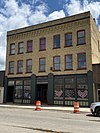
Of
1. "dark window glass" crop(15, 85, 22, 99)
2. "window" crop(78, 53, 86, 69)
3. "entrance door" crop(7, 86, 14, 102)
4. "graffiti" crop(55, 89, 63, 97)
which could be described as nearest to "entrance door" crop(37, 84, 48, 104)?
"dark window glass" crop(15, 85, 22, 99)

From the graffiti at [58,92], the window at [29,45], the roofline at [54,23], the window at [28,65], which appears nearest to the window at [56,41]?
the roofline at [54,23]

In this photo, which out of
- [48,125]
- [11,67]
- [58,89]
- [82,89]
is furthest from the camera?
[11,67]

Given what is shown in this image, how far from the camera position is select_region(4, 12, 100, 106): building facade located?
26.6 metres

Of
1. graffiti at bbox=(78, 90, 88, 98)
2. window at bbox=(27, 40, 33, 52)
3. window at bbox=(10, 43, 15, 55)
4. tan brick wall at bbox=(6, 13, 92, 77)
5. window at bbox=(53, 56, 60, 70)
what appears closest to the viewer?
graffiti at bbox=(78, 90, 88, 98)

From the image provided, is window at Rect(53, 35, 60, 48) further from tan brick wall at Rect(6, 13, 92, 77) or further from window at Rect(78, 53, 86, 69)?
window at Rect(78, 53, 86, 69)

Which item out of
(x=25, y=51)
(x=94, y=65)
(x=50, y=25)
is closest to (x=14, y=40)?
(x=25, y=51)

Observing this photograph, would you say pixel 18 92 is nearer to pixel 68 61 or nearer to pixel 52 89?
pixel 52 89

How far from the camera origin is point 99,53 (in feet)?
104

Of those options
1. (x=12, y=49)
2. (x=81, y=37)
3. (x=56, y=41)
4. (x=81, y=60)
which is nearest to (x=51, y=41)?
(x=56, y=41)

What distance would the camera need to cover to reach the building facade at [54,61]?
26.6 meters

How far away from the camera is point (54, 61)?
95.3 feet

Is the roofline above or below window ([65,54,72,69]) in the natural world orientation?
above

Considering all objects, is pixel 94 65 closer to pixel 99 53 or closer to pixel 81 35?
pixel 81 35

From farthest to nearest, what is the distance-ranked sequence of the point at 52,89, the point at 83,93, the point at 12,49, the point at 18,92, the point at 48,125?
the point at 12,49
the point at 18,92
the point at 52,89
the point at 83,93
the point at 48,125
